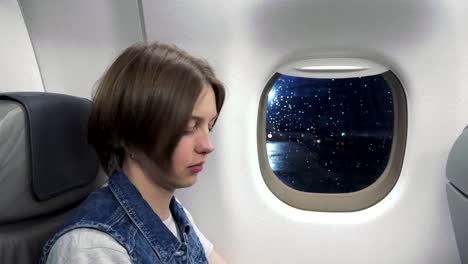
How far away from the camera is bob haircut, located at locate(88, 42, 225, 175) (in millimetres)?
1023

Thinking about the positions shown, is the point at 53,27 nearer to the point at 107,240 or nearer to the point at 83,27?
the point at 83,27

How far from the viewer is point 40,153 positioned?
1106mm

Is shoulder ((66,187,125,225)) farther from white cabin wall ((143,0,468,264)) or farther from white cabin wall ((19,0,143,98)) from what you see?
white cabin wall ((19,0,143,98))

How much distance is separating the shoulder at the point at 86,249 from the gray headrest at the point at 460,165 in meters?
1.02

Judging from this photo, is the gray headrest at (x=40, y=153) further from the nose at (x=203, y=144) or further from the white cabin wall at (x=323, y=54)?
the white cabin wall at (x=323, y=54)

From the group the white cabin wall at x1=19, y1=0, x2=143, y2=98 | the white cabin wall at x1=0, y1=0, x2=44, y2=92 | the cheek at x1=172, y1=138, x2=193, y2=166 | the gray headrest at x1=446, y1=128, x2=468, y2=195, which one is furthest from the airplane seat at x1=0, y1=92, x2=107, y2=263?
the gray headrest at x1=446, y1=128, x2=468, y2=195

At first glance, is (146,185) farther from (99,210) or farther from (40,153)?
(40,153)

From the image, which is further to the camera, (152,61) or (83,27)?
(83,27)

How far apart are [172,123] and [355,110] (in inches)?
46.4

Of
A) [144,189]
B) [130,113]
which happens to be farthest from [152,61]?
[144,189]

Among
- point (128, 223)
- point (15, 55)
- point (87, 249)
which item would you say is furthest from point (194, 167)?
point (15, 55)

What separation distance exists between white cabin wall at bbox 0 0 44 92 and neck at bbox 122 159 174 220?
29.4 inches

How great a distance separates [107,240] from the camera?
97 cm

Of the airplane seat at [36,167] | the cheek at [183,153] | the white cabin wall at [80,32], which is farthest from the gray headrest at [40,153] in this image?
the white cabin wall at [80,32]
